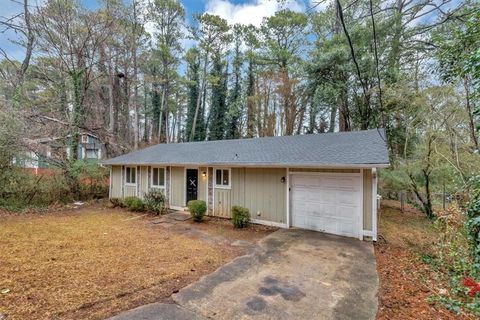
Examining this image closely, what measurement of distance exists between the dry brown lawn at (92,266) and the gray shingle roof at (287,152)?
317 centimetres

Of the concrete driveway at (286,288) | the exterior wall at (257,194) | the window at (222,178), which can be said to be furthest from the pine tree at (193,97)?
the concrete driveway at (286,288)

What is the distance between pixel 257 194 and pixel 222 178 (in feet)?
5.27

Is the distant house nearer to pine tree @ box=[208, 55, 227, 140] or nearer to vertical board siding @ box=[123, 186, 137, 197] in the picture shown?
vertical board siding @ box=[123, 186, 137, 197]

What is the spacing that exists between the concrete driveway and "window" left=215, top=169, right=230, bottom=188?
12.1 ft

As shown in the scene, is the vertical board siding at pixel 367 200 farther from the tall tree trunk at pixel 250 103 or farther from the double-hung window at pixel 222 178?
the tall tree trunk at pixel 250 103

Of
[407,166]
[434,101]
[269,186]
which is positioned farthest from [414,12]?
Result: [269,186]

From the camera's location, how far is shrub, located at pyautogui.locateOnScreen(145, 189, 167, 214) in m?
9.92

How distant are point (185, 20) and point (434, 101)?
794 inches

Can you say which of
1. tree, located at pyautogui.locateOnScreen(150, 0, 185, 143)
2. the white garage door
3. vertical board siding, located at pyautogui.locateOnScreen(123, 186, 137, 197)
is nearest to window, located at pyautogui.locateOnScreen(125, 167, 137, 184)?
vertical board siding, located at pyautogui.locateOnScreen(123, 186, 137, 197)

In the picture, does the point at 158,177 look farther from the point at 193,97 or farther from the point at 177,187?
the point at 193,97

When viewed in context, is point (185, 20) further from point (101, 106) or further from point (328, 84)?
point (328, 84)

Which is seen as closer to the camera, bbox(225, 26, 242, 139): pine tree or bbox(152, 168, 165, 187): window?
bbox(152, 168, 165, 187): window

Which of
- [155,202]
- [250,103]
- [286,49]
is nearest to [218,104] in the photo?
[250,103]

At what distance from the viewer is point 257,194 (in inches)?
334
